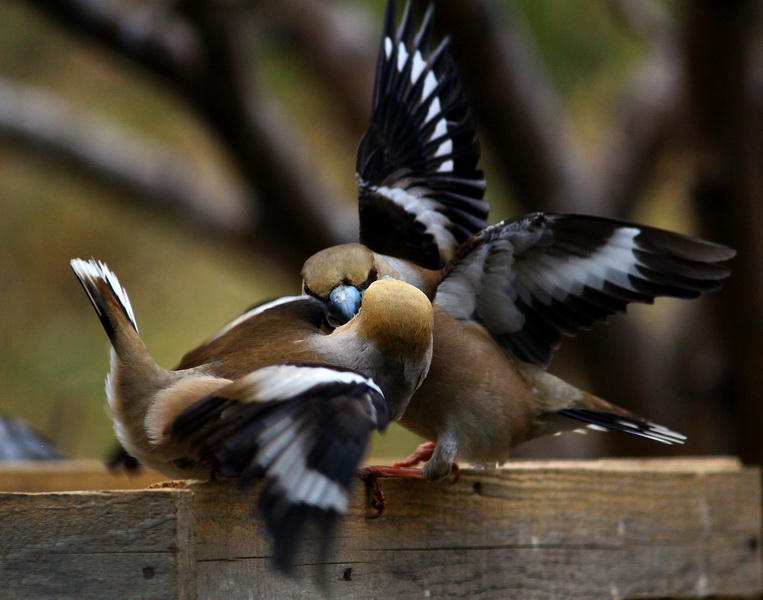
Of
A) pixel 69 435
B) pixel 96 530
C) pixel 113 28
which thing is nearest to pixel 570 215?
pixel 96 530

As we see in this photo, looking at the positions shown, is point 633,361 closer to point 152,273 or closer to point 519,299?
point 519,299

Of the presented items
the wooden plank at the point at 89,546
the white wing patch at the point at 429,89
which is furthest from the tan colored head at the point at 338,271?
the wooden plank at the point at 89,546

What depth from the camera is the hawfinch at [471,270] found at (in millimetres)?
2430

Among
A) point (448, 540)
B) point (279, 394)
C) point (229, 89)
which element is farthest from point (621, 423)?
point (229, 89)

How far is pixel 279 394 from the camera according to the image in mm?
1586

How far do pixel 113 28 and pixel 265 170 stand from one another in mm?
1004

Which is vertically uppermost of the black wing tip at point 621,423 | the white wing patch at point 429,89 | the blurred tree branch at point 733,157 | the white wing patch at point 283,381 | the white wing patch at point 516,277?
the blurred tree branch at point 733,157

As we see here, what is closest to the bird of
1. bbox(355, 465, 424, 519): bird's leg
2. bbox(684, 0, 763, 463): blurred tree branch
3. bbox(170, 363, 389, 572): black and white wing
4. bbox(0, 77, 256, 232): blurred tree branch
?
bbox(170, 363, 389, 572): black and white wing

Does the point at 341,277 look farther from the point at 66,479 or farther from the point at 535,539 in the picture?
the point at 66,479

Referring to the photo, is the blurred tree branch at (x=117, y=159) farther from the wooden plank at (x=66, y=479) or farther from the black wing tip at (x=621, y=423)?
the black wing tip at (x=621, y=423)

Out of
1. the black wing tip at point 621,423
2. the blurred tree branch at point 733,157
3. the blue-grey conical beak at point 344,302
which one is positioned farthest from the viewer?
the blurred tree branch at point 733,157

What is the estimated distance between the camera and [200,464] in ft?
6.16

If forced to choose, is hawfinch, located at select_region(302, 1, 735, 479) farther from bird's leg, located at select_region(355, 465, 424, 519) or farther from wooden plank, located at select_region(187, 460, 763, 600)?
bird's leg, located at select_region(355, 465, 424, 519)

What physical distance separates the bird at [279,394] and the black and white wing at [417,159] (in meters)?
0.55
